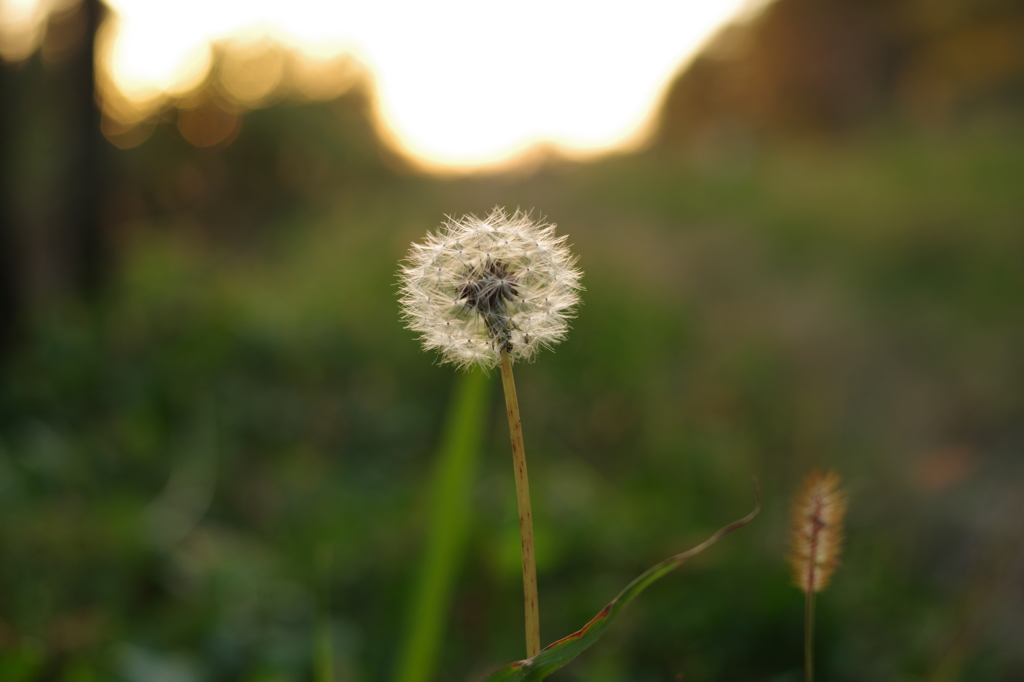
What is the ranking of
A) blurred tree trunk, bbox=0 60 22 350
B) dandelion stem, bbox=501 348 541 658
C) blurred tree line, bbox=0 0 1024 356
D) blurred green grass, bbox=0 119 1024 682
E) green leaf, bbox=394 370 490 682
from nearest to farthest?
dandelion stem, bbox=501 348 541 658, green leaf, bbox=394 370 490 682, blurred green grass, bbox=0 119 1024 682, blurred tree trunk, bbox=0 60 22 350, blurred tree line, bbox=0 0 1024 356

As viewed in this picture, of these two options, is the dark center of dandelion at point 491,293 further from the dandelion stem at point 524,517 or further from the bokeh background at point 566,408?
the bokeh background at point 566,408

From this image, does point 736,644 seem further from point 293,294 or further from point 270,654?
point 293,294

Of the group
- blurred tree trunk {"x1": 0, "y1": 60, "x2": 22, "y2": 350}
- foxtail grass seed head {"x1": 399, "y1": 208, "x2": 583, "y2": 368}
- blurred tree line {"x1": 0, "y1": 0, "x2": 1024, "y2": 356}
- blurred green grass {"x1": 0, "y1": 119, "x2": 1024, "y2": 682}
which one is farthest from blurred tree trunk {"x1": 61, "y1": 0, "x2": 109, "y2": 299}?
foxtail grass seed head {"x1": 399, "y1": 208, "x2": 583, "y2": 368}

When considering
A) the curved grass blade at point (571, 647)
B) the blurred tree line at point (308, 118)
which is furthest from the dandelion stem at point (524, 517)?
the blurred tree line at point (308, 118)

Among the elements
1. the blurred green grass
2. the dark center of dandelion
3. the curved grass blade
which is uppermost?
the blurred green grass

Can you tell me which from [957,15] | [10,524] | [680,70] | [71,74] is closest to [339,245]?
[71,74]

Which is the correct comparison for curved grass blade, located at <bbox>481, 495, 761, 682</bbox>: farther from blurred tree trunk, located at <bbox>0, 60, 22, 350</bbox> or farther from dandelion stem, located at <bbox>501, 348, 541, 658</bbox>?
blurred tree trunk, located at <bbox>0, 60, 22, 350</bbox>

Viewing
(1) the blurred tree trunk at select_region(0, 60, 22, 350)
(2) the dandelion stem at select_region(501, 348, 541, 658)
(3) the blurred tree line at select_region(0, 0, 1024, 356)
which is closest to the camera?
(2) the dandelion stem at select_region(501, 348, 541, 658)

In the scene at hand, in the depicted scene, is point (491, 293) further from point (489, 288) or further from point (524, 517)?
point (524, 517)

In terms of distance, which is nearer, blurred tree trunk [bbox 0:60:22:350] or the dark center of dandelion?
the dark center of dandelion
